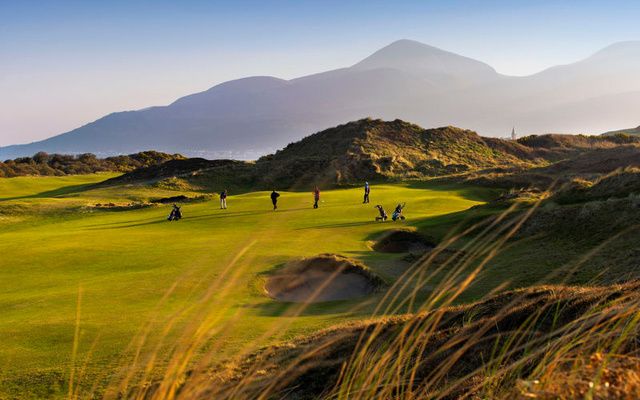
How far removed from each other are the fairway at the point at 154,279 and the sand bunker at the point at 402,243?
1033 millimetres

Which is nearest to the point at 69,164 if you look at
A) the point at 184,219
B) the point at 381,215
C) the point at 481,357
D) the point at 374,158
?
the point at 374,158

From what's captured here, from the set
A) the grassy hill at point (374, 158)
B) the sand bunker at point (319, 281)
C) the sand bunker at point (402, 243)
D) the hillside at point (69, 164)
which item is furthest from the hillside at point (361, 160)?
the sand bunker at point (319, 281)

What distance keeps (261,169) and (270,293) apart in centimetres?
5981

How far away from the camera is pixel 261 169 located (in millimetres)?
74000

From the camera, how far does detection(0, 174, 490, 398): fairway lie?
855cm

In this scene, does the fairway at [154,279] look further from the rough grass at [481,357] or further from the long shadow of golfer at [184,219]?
→ the rough grass at [481,357]

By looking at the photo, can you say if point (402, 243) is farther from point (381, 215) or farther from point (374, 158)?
point (374, 158)

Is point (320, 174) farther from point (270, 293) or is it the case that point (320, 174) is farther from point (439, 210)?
point (270, 293)

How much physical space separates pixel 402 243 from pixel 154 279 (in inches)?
485

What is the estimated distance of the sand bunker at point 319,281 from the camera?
50.3ft

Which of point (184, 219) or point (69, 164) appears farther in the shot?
point (69, 164)

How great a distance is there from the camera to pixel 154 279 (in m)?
15.4

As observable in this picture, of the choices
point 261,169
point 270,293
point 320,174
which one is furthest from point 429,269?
point 261,169

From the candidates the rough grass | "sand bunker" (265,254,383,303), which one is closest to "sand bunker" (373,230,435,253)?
"sand bunker" (265,254,383,303)
